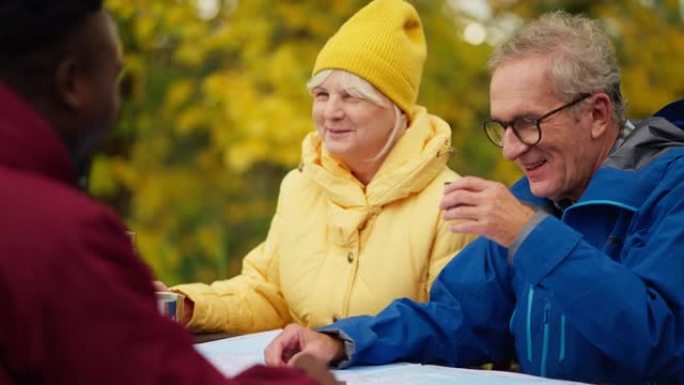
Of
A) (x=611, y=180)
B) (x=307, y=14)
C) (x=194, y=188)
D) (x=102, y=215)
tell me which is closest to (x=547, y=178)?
(x=611, y=180)

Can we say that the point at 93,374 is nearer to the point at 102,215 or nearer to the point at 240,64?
the point at 102,215

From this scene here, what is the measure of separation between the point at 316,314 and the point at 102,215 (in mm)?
1899

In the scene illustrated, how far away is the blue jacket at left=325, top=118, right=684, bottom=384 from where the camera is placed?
7.22 ft

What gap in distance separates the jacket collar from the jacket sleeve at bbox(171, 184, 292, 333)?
1.74m

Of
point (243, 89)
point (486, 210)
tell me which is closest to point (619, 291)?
point (486, 210)

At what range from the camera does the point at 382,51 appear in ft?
10.3

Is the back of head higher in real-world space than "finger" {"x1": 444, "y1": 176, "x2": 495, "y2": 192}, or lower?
higher

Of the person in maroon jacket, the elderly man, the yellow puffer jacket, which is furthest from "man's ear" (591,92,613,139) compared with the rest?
the person in maroon jacket

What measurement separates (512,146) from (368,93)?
680mm

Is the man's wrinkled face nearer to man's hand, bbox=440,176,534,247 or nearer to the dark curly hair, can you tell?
man's hand, bbox=440,176,534,247

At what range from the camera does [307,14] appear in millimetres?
5914

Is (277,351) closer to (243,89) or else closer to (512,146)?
(512,146)

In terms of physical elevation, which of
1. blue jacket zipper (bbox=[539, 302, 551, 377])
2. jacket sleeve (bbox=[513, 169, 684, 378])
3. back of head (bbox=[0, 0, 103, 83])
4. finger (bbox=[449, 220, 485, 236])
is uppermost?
back of head (bbox=[0, 0, 103, 83])

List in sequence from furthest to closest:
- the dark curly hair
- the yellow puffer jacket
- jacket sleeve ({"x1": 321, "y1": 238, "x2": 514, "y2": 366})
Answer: the yellow puffer jacket
jacket sleeve ({"x1": 321, "y1": 238, "x2": 514, "y2": 366})
the dark curly hair
